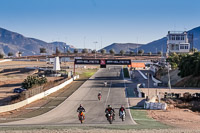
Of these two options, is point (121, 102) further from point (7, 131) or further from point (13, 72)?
point (13, 72)

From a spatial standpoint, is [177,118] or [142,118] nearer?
[142,118]

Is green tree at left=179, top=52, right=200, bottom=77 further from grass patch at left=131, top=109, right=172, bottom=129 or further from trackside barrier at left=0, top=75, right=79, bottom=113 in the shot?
grass patch at left=131, top=109, right=172, bottom=129

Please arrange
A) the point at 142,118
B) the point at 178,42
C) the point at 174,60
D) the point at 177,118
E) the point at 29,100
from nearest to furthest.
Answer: the point at 142,118 → the point at 177,118 → the point at 29,100 → the point at 174,60 → the point at 178,42

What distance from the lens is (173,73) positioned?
7900 centimetres

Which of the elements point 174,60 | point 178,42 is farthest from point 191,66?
point 178,42

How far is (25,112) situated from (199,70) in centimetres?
4186

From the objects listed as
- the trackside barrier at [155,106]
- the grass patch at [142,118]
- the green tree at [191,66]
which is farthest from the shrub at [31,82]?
the green tree at [191,66]

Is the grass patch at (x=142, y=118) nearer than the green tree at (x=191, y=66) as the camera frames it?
Yes

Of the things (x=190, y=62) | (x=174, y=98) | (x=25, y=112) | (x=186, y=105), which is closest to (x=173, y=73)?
(x=190, y=62)

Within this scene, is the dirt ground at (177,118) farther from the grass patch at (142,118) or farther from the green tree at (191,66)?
the green tree at (191,66)

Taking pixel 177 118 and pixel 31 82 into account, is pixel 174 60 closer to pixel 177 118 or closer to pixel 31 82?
pixel 31 82

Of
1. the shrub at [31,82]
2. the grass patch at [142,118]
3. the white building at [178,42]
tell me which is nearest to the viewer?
the grass patch at [142,118]

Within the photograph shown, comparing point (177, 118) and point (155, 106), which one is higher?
point (155, 106)

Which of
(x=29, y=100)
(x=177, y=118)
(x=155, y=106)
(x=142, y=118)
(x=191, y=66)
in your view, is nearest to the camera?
(x=142, y=118)
